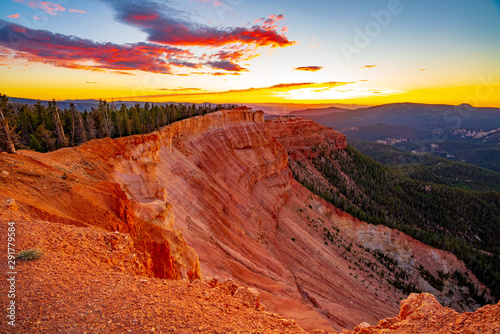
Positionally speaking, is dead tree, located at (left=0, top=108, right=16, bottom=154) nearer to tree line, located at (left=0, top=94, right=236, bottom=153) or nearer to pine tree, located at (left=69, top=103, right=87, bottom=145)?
tree line, located at (left=0, top=94, right=236, bottom=153)

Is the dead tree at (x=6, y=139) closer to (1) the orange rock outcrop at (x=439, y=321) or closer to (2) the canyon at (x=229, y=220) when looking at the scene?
(2) the canyon at (x=229, y=220)

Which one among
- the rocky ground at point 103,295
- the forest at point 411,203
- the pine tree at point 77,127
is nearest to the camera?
the rocky ground at point 103,295

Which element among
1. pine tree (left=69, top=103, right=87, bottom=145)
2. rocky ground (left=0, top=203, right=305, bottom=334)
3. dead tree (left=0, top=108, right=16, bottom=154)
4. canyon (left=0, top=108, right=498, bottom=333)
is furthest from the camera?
pine tree (left=69, top=103, right=87, bottom=145)

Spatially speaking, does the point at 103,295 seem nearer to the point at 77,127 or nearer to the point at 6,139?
the point at 6,139

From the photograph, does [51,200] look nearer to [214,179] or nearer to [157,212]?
[157,212]

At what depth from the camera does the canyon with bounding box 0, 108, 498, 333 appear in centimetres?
1244

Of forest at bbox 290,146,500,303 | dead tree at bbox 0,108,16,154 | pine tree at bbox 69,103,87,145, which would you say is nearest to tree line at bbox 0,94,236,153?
pine tree at bbox 69,103,87,145

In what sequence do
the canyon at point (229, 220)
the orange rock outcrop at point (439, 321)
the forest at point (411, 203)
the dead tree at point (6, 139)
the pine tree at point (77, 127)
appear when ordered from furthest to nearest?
1. the forest at point (411, 203)
2. the pine tree at point (77, 127)
3. the dead tree at point (6, 139)
4. the canyon at point (229, 220)
5. the orange rock outcrop at point (439, 321)

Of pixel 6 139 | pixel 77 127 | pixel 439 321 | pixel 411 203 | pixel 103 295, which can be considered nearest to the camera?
pixel 103 295

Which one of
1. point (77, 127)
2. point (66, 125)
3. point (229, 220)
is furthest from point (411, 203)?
point (66, 125)

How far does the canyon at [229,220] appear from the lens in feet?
40.8

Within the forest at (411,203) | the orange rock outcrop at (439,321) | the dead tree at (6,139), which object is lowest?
the forest at (411,203)

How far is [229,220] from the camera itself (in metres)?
30.0

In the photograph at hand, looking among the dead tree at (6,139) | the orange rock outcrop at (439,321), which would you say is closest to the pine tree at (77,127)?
the dead tree at (6,139)
